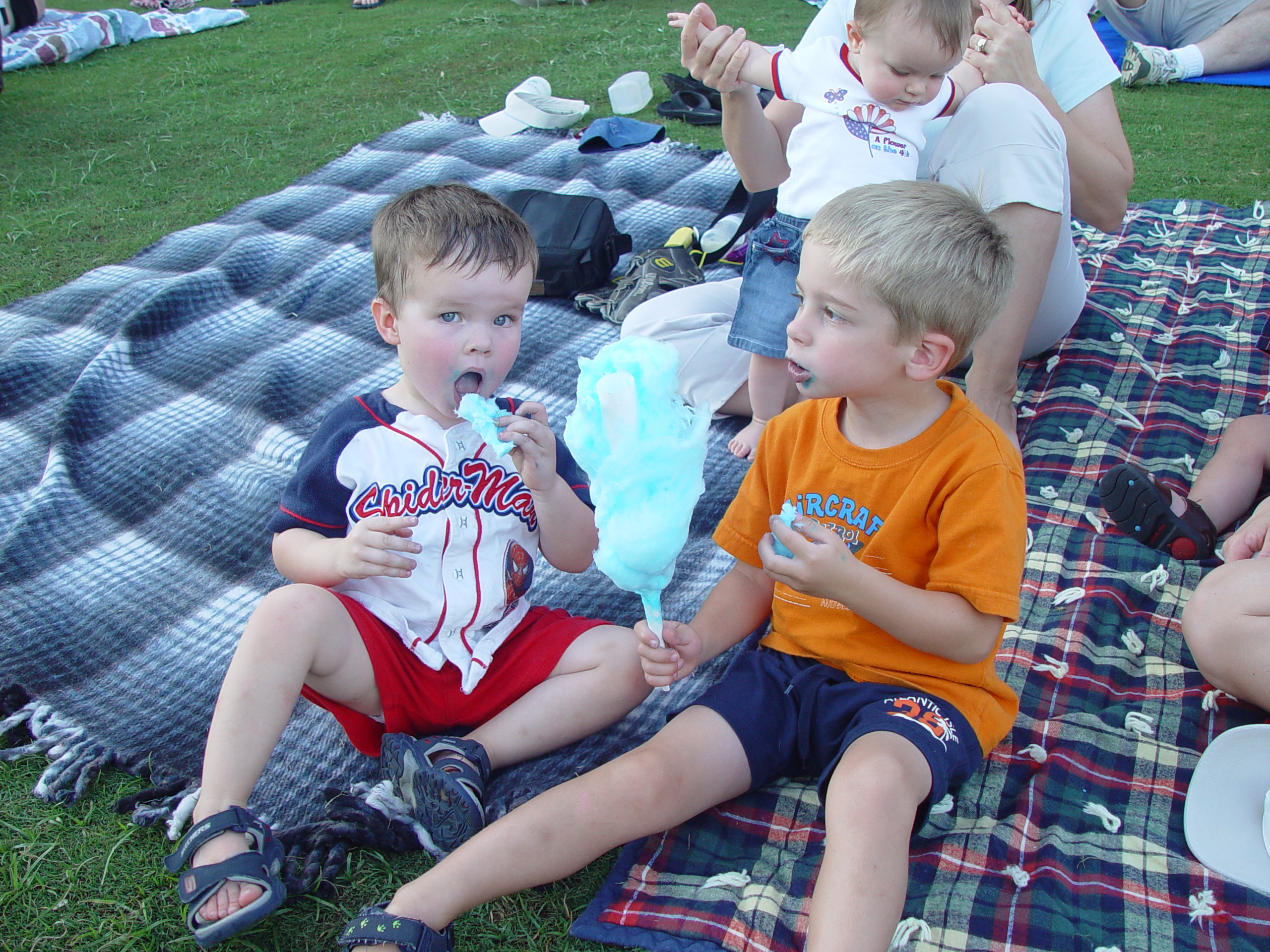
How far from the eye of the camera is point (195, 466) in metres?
2.69

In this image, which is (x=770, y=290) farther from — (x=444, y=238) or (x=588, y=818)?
(x=588, y=818)

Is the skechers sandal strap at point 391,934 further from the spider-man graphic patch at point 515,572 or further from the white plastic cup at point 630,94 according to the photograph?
the white plastic cup at point 630,94

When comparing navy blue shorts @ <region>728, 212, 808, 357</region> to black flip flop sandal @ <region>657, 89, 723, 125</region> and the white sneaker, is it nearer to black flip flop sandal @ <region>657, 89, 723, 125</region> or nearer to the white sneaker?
black flip flop sandal @ <region>657, 89, 723, 125</region>

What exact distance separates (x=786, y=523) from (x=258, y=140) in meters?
5.02

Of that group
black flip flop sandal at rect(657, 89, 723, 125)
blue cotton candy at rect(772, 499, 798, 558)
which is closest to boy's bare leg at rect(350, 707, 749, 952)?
blue cotton candy at rect(772, 499, 798, 558)

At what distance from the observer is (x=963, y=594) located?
1.51m

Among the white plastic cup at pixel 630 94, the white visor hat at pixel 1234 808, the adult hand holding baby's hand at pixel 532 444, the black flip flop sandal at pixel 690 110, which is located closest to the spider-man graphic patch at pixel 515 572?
the adult hand holding baby's hand at pixel 532 444

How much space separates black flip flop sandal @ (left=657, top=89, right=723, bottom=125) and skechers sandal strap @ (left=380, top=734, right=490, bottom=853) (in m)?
4.79

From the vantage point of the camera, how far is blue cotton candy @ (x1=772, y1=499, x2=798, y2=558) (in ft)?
4.96

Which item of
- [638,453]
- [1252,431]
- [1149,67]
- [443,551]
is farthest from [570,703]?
[1149,67]

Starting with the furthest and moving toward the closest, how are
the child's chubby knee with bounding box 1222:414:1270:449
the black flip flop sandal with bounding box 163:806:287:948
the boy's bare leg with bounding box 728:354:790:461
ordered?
the boy's bare leg with bounding box 728:354:790:461, the child's chubby knee with bounding box 1222:414:1270:449, the black flip flop sandal with bounding box 163:806:287:948

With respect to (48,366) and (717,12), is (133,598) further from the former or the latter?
(717,12)

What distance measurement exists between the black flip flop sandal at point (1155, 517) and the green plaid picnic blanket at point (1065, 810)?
0.11 ft

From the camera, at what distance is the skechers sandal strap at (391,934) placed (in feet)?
4.48
